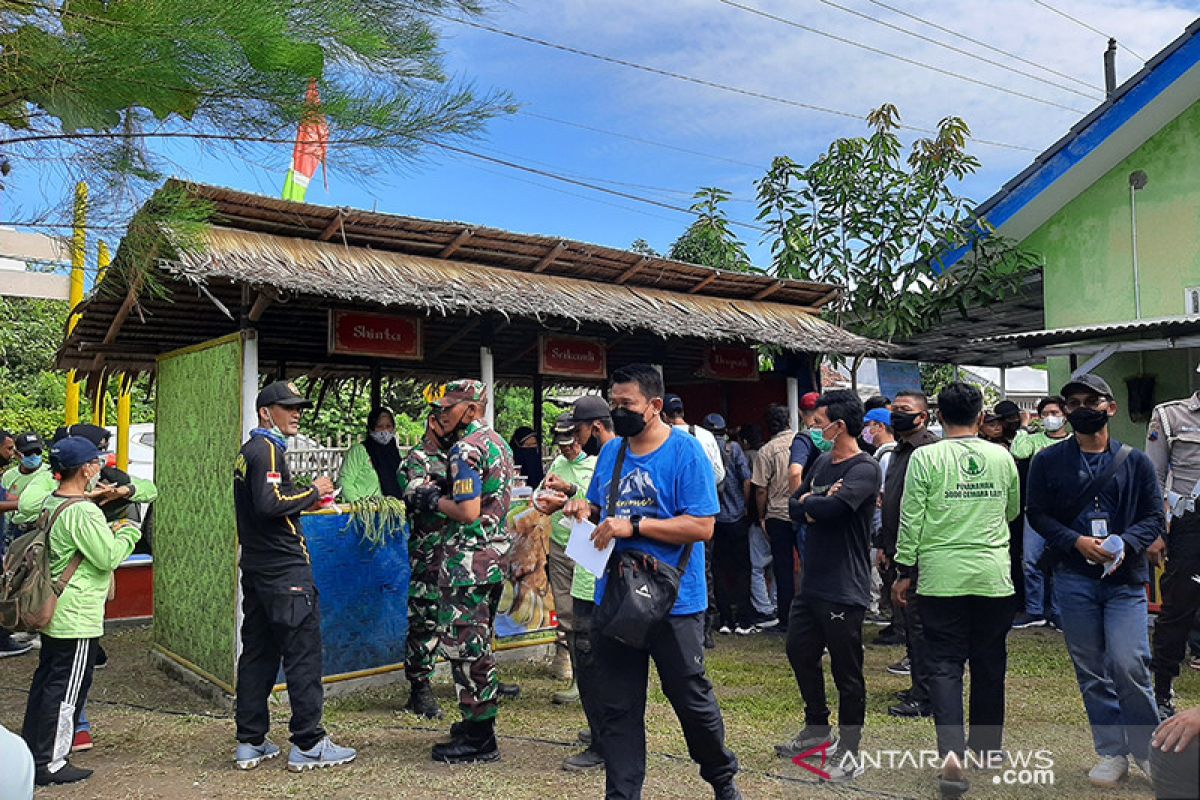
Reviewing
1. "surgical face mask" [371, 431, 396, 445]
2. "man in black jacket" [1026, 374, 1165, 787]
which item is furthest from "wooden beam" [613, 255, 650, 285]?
"man in black jacket" [1026, 374, 1165, 787]

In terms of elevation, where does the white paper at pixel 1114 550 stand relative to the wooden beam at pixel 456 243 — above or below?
below

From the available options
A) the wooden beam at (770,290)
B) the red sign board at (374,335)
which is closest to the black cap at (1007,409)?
the wooden beam at (770,290)

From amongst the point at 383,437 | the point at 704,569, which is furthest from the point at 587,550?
the point at 383,437

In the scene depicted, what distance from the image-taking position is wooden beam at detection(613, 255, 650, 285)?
8.80 metres

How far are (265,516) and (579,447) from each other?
186 cm

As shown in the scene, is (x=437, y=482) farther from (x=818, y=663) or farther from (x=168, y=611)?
(x=168, y=611)

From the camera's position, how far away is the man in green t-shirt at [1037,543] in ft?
23.9

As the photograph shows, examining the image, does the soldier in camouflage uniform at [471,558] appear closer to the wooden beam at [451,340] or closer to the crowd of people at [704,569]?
the crowd of people at [704,569]

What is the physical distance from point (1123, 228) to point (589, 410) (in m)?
7.89

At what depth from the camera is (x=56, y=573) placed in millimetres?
4625

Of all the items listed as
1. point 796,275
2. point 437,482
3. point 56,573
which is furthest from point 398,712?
point 796,275

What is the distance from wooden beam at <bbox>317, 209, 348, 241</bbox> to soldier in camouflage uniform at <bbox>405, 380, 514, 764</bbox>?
8.14 ft

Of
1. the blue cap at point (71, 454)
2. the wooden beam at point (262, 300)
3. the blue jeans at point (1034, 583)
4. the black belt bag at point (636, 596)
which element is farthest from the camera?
the blue jeans at point (1034, 583)

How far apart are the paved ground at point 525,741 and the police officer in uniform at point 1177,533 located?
1.96 feet
